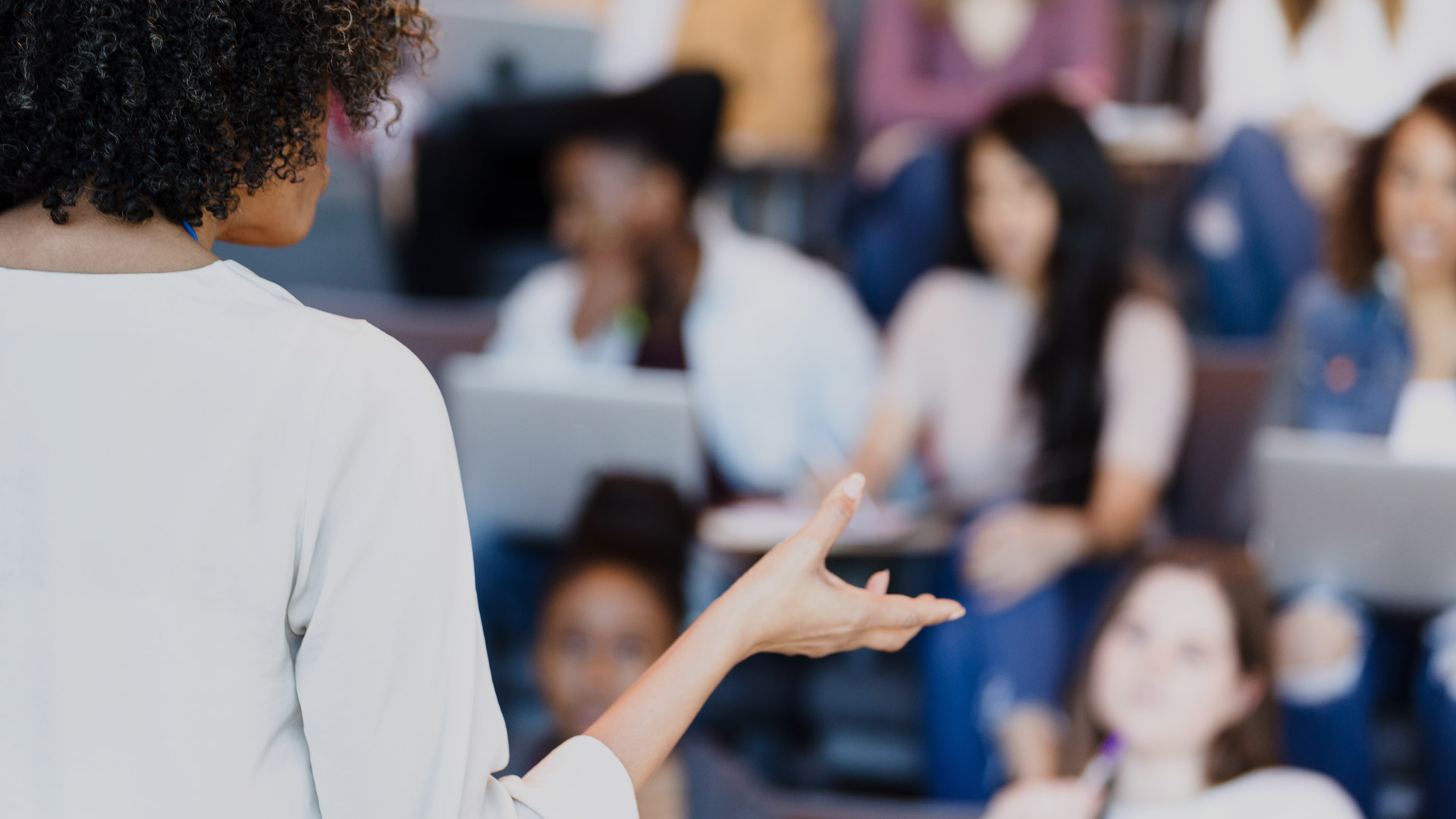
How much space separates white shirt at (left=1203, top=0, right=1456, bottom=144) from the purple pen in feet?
4.35

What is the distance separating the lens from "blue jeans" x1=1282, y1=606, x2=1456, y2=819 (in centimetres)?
168

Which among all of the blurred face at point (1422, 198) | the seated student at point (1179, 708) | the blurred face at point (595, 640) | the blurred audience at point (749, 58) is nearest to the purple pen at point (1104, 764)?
the seated student at point (1179, 708)

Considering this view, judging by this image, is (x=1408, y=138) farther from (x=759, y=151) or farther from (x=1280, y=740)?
(x=759, y=151)

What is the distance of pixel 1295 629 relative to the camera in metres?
1.72

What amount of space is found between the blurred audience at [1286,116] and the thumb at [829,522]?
6.45 ft

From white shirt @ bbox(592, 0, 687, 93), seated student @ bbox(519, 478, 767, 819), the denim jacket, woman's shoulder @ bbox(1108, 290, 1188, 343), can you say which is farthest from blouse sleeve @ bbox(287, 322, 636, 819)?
white shirt @ bbox(592, 0, 687, 93)

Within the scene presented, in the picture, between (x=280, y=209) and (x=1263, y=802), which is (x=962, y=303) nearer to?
(x=1263, y=802)

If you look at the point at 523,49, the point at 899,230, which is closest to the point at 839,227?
the point at 899,230

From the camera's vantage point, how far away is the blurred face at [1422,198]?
5.97 feet

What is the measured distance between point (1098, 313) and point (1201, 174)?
2.26ft

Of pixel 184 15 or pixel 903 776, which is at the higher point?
pixel 184 15

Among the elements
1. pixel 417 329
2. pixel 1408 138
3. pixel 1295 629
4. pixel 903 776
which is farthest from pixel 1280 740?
pixel 417 329

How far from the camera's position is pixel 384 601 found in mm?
501

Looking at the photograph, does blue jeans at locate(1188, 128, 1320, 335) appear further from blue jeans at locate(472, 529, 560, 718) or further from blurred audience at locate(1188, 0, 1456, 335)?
blue jeans at locate(472, 529, 560, 718)
